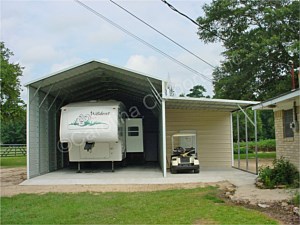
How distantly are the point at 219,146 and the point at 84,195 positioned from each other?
9679mm

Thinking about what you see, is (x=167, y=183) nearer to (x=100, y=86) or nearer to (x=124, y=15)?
(x=124, y=15)

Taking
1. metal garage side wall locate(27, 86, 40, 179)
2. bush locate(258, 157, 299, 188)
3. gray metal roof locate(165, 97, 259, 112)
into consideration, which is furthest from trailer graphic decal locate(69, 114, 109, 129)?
bush locate(258, 157, 299, 188)

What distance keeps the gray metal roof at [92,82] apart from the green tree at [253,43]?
5.55 m

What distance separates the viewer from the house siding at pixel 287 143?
10.7 metres

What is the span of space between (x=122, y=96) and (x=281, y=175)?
1282 cm

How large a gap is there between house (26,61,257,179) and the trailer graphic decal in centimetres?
151

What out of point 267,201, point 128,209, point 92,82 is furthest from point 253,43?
point 128,209

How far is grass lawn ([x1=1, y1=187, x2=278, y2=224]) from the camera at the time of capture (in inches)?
274

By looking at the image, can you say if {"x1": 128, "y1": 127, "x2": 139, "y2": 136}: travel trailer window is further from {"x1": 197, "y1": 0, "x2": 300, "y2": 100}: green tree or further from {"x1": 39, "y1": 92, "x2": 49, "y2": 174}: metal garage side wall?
{"x1": 197, "y1": 0, "x2": 300, "y2": 100}: green tree

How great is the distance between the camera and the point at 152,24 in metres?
12.9

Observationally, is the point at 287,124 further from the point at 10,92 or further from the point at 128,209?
the point at 10,92

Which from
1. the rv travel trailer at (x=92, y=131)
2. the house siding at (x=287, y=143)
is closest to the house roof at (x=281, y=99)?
the house siding at (x=287, y=143)

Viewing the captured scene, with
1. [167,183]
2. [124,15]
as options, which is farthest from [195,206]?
[124,15]

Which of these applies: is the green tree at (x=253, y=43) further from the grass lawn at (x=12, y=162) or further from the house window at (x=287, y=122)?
the grass lawn at (x=12, y=162)
